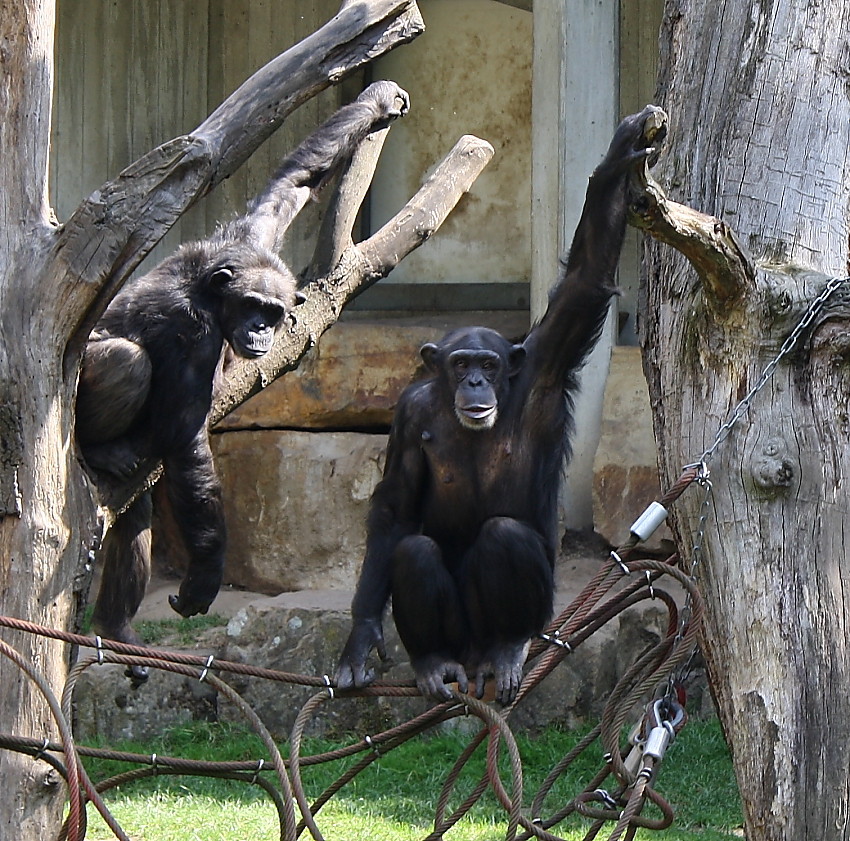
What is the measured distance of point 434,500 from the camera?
5637mm

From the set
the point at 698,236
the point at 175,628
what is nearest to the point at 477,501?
the point at 698,236

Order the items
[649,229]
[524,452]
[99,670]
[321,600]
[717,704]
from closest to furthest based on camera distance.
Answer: [649,229] < [717,704] < [524,452] < [99,670] < [321,600]

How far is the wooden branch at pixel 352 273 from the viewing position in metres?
6.20

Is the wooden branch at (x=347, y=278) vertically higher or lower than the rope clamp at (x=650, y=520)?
higher

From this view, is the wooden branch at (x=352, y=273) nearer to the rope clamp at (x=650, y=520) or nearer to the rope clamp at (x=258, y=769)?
Result: the rope clamp at (x=258, y=769)

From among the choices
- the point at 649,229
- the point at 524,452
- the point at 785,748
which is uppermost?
the point at 649,229

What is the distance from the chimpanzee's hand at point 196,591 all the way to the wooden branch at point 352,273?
74 centimetres

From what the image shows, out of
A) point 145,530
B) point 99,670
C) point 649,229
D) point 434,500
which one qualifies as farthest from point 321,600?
point 649,229

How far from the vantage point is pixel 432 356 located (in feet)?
18.7

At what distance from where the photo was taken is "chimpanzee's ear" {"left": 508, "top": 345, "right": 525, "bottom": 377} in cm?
545

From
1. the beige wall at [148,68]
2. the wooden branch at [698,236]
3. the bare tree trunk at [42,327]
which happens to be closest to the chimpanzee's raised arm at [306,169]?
the bare tree trunk at [42,327]

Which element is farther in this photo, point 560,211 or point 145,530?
point 560,211

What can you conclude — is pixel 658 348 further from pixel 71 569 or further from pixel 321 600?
pixel 321 600

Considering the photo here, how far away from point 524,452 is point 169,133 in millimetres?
6945
